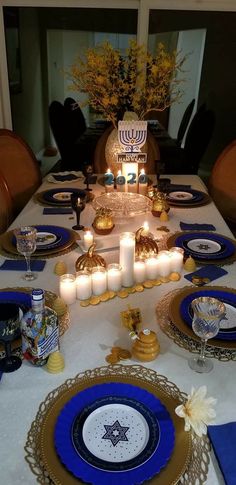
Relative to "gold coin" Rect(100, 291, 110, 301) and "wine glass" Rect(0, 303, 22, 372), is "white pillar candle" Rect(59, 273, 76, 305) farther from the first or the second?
"wine glass" Rect(0, 303, 22, 372)

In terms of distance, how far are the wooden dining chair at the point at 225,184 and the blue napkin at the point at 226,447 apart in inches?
56.6

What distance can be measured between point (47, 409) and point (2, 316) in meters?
0.21

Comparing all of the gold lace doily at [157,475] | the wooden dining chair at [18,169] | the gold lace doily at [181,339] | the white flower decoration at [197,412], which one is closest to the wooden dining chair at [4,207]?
the wooden dining chair at [18,169]

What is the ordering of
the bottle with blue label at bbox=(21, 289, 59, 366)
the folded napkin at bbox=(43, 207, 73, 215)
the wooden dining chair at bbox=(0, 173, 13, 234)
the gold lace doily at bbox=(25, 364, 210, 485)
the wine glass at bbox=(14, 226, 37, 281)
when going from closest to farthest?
the gold lace doily at bbox=(25, 364, 210, 485), the bottle with blue label at bbox=(21, 289, 59, 366), the wine glass at bbox=(14, 226, 37, 281), the folded napkin at bbox=(43, 207, 73, 215), the wooden dining chair at bbox=(0, 173, 13, 234)

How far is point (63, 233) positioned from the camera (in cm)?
141

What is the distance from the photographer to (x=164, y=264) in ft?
3.76

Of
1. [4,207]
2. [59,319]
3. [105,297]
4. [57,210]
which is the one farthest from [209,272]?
[4,207]

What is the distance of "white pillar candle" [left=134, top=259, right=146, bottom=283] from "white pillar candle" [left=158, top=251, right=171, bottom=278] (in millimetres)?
56

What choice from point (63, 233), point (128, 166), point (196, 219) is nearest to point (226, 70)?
point (128, 166)

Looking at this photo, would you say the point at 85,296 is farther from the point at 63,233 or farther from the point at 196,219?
the point at 196,219

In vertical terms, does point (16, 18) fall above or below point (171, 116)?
above

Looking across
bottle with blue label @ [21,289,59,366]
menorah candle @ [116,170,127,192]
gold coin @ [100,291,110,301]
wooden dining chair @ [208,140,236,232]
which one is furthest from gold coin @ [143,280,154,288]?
wooden dining chair @ [208,140,236,232]

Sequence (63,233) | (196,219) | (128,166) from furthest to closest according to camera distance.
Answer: (128,166), (196,219), (63,233)

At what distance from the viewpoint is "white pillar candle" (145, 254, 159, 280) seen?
113 cm
